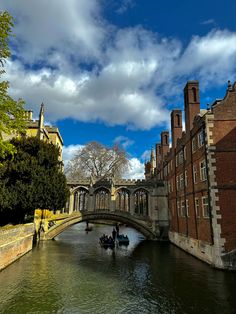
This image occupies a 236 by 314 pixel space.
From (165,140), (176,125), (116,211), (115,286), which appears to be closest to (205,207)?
(115,286)

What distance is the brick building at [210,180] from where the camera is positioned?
1804 cm

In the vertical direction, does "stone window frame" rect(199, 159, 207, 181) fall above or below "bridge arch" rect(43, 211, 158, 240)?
above

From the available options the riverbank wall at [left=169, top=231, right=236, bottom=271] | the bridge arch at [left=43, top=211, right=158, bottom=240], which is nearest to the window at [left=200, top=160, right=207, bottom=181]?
the riverbank wall at [left=169, top=231, right=236, bottom=271]

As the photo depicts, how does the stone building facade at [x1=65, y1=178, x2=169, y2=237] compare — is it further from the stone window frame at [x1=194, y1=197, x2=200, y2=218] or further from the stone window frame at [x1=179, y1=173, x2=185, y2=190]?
the stone window frame at [x1=194, y1=197, x2=200, y2=218]

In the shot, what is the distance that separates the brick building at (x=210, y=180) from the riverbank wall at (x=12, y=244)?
14954 mm

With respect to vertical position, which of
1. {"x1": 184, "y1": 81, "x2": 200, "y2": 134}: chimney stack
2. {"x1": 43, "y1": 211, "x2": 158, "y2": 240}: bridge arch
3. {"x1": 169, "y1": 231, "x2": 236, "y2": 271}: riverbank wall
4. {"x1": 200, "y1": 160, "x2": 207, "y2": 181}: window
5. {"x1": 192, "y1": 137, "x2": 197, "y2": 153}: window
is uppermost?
{"x1": 184, "y1": 81, "x2": 200, "y2": 134}: chimney stack

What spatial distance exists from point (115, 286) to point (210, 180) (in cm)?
1014

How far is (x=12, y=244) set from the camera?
774 inches

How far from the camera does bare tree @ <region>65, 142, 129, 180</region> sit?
44.6 m

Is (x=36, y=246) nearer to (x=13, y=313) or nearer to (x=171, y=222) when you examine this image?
(x=171, y=222)

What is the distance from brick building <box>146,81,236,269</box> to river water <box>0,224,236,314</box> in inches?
68.5

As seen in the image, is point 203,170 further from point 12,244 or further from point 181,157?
point 12,244

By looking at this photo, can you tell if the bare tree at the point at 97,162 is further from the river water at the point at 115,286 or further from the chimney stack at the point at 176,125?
the river water at the point at 115,286

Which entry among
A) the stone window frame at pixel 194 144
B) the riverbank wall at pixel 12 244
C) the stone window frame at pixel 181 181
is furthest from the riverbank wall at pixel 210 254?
the riverbank wall at pixel 12 244
